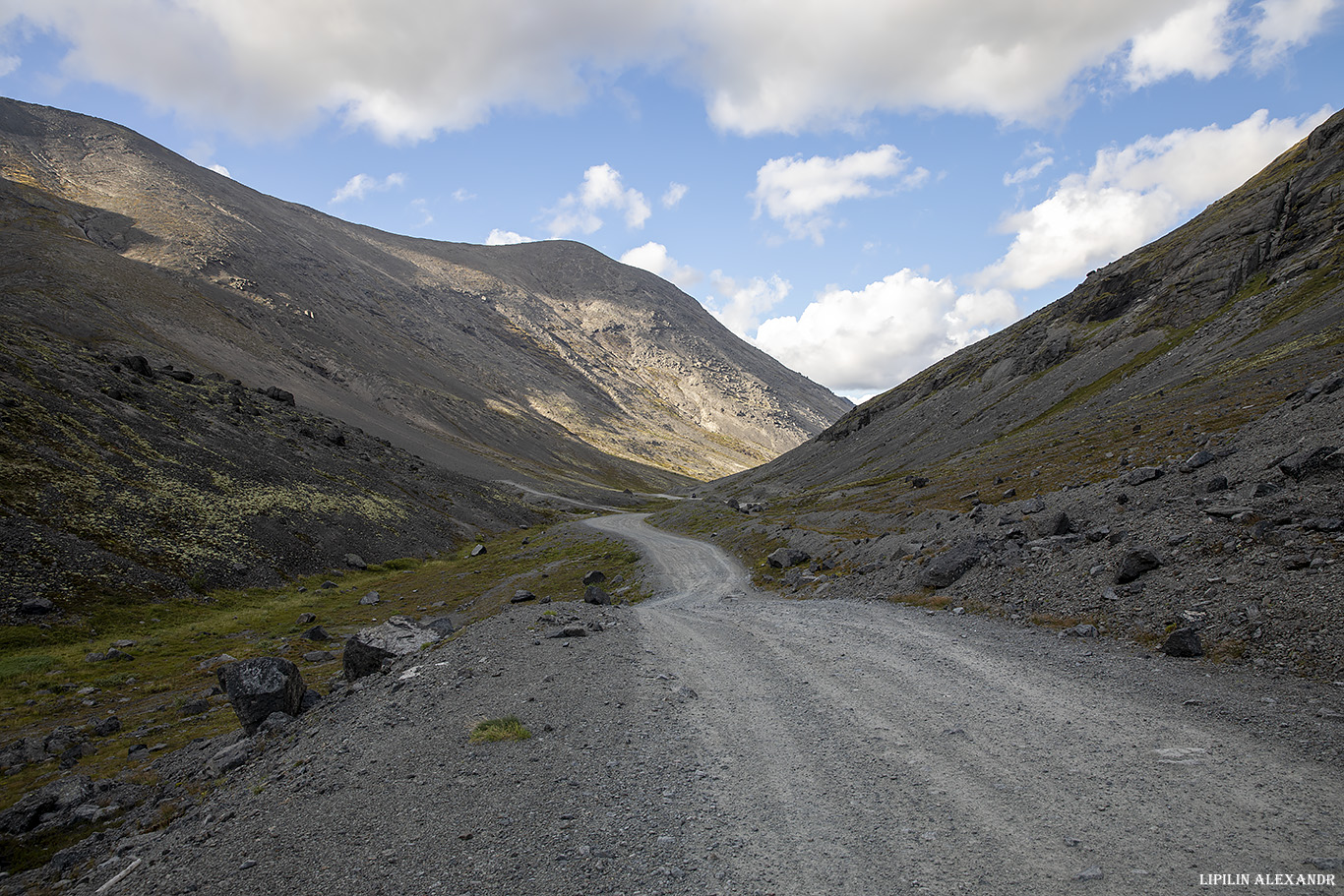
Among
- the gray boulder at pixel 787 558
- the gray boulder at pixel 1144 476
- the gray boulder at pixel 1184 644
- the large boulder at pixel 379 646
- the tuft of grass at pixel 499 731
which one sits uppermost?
the gray boulder at pixel 1144 476

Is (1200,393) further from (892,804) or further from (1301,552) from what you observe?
(892,804)

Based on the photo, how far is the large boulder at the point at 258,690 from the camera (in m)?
13.5

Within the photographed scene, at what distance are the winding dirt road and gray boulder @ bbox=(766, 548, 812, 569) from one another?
19195 millimetres

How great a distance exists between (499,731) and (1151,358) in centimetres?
9313

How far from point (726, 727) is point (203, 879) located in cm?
833

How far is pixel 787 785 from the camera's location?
9078 mm

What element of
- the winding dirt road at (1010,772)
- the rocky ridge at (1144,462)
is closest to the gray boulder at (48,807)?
the winding dirt road at (1010,772)

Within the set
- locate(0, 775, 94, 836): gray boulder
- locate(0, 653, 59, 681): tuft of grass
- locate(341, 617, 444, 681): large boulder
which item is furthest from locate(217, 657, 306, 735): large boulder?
locate(0, 653, 59, 681): tuft of grass

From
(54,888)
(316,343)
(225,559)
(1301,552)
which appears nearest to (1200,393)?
(1301,552)

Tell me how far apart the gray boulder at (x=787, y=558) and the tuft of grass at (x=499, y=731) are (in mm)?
25852

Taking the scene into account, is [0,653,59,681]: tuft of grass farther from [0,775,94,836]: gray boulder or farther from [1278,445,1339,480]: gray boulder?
[1278,445,1339,480]: gray boulder

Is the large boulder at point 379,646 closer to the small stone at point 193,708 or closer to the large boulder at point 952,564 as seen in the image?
the small stone at point 193,708

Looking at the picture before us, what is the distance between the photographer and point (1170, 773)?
8.46 m

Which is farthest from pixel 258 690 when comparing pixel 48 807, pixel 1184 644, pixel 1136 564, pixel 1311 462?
pixel 1311 462
